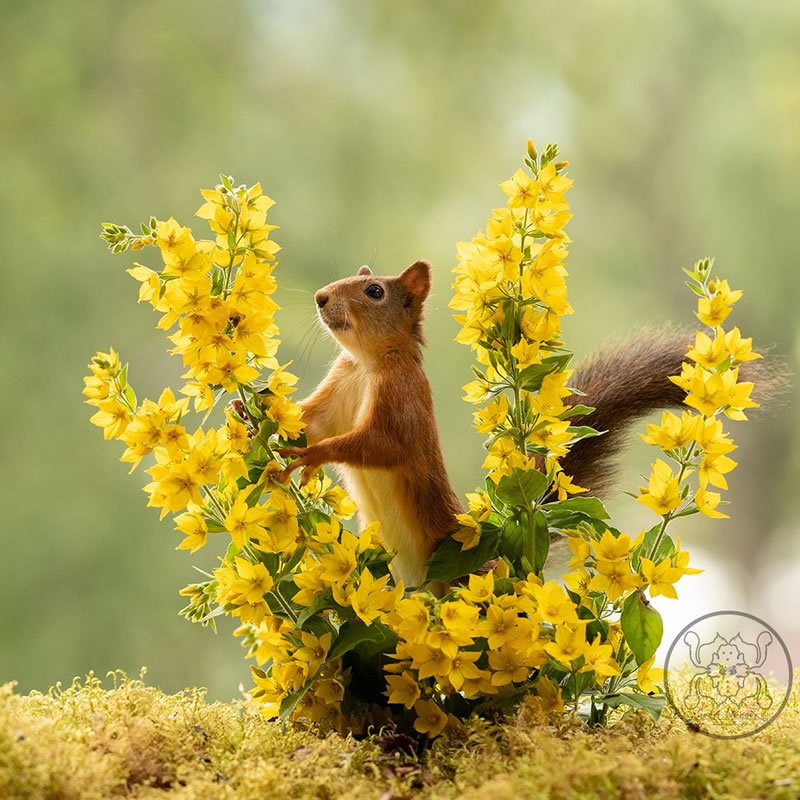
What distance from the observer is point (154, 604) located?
3.36m

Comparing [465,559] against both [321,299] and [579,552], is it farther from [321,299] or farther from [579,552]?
[321,299]

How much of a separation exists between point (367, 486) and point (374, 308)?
0.27m

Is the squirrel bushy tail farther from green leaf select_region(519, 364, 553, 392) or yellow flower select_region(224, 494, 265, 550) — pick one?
yellow flower select_region(224, 494, 265, 550)

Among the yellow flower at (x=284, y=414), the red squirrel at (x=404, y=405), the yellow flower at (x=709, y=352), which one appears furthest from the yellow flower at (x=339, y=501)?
the yellow flower at (x=709, y=352)

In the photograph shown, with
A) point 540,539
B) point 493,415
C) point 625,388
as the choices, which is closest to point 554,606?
point 540,539

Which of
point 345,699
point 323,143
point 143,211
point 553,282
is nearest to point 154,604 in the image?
point 143,211

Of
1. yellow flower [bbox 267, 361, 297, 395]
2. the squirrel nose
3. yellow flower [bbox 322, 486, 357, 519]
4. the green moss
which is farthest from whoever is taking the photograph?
the squirrel nose

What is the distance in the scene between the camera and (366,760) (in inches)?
44.5

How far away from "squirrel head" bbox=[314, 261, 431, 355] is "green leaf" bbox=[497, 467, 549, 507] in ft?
1.20

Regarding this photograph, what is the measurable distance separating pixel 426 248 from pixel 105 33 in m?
1.37

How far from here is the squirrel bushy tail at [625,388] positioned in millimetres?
1513

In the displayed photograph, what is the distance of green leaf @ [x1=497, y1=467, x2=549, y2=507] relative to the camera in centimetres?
122

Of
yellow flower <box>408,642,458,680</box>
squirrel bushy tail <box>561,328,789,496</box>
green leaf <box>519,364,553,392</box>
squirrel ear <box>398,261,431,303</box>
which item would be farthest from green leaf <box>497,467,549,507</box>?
squirrel ear <box>398,261,431,303</box>

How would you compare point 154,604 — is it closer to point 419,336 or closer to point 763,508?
point 419,336
